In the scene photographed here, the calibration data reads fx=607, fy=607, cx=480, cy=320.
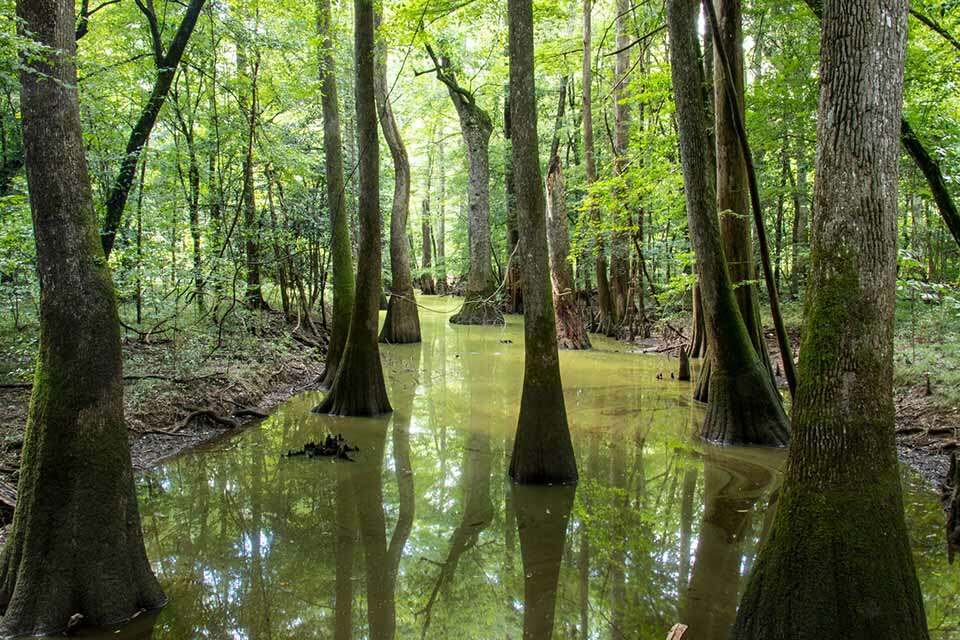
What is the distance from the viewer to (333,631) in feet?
12.0

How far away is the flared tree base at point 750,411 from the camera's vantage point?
295 inches

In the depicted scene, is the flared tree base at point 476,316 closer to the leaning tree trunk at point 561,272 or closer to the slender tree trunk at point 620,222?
the slender tree trunk at point 620,222

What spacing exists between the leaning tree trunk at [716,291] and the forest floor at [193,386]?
21.4 feet

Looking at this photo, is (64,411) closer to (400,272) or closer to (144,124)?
(144,124)

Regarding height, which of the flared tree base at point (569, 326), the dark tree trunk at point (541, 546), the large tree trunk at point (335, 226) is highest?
the large tree trunk at point (335, 226)

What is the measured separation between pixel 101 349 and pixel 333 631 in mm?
2189

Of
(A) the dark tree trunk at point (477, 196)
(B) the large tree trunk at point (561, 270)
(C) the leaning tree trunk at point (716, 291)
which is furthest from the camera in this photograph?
(A) the dark tree trunk at point (477, 196)

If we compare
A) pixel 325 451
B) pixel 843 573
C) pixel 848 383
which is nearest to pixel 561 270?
pixel 325 451

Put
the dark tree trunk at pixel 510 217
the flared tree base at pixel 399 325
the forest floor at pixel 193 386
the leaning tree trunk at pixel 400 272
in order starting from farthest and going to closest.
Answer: the dark tree trunk at pixel 510 217, the flared tree base at pixel 399 325, the leaning tree trunk at pixel 400 272, the forest floor at pixel 193 386

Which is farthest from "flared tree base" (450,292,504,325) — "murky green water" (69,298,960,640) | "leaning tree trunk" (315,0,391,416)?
"murky green water" (69,298,960,640)

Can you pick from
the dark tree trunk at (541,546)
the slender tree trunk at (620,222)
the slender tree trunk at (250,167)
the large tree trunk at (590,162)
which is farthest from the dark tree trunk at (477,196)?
the dark tree trunk at (541,546)

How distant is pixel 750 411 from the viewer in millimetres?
7551

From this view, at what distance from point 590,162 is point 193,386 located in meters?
11.5

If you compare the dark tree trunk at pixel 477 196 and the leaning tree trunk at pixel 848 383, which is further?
the dark tree trunk at pixel 477 196
